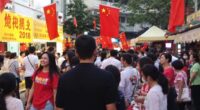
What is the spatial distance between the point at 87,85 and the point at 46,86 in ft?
11.1

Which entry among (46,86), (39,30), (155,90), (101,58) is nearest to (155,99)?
(155,90)

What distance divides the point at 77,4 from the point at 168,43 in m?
8.32

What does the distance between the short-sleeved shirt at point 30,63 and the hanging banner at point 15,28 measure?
1757mm

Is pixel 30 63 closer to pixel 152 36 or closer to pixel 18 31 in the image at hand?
pixel 18 31

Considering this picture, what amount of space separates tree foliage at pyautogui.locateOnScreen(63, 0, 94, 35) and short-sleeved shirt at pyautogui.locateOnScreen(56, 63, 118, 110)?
33161 millimetres

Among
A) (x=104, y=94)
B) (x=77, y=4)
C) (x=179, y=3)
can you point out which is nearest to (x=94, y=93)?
(x=104, y=94)

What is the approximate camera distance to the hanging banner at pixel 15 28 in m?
15.1

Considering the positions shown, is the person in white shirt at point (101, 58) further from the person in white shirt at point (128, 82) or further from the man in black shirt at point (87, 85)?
the man in black shirt at point (87, 85)

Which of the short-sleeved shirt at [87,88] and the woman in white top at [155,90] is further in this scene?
the woman in white top at [155,90]

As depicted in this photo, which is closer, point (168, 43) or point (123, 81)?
point (123, 81)

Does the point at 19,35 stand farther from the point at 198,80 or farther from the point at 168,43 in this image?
the point at 168,43

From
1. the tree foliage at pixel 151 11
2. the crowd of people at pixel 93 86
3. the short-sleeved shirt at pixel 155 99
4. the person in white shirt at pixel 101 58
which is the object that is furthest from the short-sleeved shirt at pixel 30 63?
the tree foliage at pixel 151 11

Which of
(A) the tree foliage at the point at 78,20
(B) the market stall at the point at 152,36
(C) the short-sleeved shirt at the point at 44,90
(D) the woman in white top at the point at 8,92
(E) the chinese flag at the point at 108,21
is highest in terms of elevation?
(A) the tree foliage at the point at 78,20

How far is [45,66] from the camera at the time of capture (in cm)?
784
